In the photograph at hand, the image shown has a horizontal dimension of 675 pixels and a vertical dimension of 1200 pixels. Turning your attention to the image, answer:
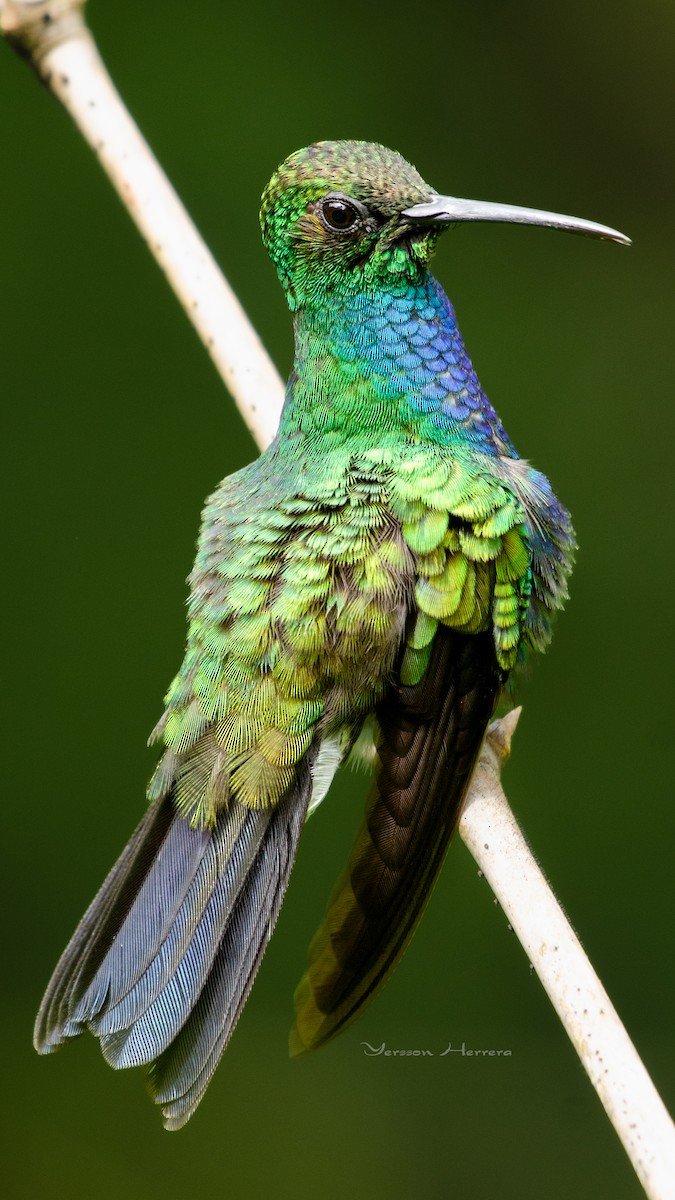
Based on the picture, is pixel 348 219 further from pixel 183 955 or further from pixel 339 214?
pixel 183 955

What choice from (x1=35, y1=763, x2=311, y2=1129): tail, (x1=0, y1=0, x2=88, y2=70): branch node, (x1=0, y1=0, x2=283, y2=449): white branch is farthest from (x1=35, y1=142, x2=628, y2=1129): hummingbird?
(x1=0, y1=0, x2=88, y2=70): branch node

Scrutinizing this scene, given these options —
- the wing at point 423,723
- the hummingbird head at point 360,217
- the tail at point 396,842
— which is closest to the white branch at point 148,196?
the hummingbird head at point 360,217

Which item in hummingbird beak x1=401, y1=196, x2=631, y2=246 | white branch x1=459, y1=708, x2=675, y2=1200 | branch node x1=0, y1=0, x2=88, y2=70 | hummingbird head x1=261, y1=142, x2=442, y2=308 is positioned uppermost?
branch node x1=0, y1=0, x2=88, y2=70

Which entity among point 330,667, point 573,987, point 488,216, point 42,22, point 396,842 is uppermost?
point 42,22

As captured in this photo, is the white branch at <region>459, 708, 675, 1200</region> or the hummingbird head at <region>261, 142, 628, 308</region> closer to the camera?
the white branch at <region>459, 708, 675, 1200</region>

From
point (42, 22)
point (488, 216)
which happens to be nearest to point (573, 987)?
point (488, 216)

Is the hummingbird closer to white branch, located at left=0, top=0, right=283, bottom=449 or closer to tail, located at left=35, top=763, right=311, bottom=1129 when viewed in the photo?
tail, located at left=35, top=763, right=311, bottom=1129

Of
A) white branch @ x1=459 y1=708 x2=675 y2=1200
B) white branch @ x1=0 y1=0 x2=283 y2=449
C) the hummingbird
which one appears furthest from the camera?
white branch @ x1=0 y1=0 x2=283 y2=449

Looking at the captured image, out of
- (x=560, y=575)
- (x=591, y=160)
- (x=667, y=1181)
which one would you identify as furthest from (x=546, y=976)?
(x=591, y=160)

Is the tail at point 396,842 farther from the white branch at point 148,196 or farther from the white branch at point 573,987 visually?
the white branch at point 148,196

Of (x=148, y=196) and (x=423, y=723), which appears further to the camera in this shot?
(x=148, y=196)
